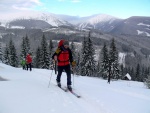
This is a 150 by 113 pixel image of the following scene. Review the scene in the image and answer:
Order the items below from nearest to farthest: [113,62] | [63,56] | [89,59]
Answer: [63,56] → [113,62] → [89,59]

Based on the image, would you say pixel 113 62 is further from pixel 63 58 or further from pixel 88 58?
pixel 63 58

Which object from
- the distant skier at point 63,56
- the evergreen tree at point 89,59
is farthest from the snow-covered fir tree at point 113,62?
the distant skier at point 63,56

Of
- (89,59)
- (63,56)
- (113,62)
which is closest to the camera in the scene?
(63,56)

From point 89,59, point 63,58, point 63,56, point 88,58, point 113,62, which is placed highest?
point 63,56

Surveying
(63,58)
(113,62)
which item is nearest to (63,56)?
(63,58)

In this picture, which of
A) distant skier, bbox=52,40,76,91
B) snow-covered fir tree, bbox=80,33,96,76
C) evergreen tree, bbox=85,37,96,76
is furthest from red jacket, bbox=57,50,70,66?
evergreen tree, bbox=85,37,96,76

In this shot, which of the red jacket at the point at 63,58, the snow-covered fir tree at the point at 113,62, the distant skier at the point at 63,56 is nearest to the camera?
the distant skier at the point at 63,56

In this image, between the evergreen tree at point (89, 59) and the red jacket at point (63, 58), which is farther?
the evergreen tree at point (89, 59)

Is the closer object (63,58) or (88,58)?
(63,58)

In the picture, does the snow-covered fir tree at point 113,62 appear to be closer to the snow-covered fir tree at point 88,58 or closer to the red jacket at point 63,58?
the snow-covered fir tree at point 88,58

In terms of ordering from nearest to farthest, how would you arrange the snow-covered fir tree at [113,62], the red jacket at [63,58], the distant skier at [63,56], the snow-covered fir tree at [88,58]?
the distant skier at [63,56]
the red jacket at [63,58]
the snow-covered fir tree at [113,62]
the snow-covered fir tree at [88,58]

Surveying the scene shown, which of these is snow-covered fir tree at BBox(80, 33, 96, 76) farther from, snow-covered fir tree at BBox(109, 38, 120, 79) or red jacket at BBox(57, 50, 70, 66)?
red jacket at BBox(57, 50, 70, 66)

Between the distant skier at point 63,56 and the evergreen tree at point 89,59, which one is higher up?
the distant skier at point 63,56

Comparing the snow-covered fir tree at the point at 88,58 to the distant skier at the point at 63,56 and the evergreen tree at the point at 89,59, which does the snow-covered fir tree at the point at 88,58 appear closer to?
the evergreen tree at the point at 89,59
